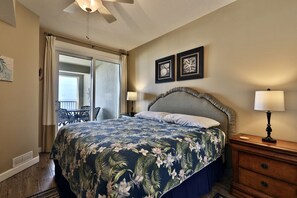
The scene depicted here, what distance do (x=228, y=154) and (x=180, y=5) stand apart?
8.18 feet

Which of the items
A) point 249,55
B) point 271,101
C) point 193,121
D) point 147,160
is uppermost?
point 249,55

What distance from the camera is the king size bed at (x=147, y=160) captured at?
3.70 feet

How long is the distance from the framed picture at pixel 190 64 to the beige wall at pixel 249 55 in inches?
4.1

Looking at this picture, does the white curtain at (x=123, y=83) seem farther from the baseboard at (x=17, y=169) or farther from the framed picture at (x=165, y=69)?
the baseboard at (x=17, y=169)

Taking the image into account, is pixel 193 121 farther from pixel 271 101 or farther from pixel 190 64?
pixel 190 64

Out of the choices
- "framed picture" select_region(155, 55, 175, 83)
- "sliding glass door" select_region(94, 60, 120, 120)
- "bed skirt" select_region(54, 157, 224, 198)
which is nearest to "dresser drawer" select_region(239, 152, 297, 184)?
"bed skirt" select_region(54, 157, 224, 198)

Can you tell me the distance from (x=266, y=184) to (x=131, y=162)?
62.9 inches

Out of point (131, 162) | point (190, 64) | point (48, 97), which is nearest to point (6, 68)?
point (48, 97)

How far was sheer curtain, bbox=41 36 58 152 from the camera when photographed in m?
3.32

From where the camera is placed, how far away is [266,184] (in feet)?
5.56

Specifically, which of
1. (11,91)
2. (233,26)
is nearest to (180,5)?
(233,26)

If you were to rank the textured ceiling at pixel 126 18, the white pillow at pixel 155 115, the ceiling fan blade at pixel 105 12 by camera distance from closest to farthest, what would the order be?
the ceiling fan blade at pixel 105 12
the textured ceiling at pixel 126 18
the white pillow at pixel 155 115

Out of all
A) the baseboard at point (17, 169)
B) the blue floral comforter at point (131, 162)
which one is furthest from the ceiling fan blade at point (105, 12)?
the baseboard at point (17, 169)

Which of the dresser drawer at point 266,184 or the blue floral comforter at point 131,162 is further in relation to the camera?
the dresser drawer at point 266,184
